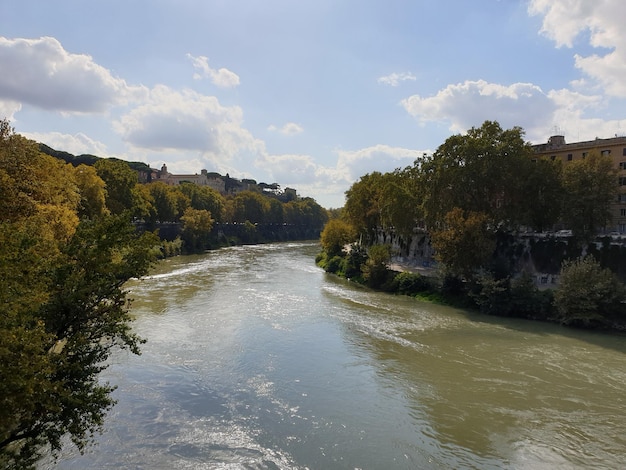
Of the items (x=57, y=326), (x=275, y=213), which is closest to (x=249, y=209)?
(x=275, y=213)

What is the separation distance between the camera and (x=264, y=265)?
199 feet

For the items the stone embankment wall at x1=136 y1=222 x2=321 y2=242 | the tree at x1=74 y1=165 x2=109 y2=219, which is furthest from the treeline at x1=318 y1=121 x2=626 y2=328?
the stone embankment wall at x1=136 y1=222 x2=321 y2=242

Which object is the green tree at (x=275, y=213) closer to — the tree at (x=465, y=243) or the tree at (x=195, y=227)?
the tree at (x=195, y=227)

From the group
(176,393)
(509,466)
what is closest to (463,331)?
(509,466)

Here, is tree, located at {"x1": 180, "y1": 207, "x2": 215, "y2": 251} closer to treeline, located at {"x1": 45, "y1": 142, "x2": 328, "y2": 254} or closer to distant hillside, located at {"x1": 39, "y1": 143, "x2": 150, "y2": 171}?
treeline, located at {"x1": 45, "y1": 142, "x2": 328, "y2": 254}

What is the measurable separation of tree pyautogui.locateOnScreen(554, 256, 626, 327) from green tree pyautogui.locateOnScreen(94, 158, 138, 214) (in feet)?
155

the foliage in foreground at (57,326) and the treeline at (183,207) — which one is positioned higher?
the treeline at (183,207)

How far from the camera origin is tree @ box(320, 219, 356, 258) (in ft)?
201

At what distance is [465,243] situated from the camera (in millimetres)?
34688

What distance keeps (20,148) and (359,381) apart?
20.5 meters

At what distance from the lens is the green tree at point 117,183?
5531 centimetres

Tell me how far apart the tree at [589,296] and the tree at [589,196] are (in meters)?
8.18

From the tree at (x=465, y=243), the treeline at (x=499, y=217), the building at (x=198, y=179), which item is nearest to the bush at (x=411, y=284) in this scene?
the treeline at (x=499, y=217)

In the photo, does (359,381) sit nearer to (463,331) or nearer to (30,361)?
(463,331)
